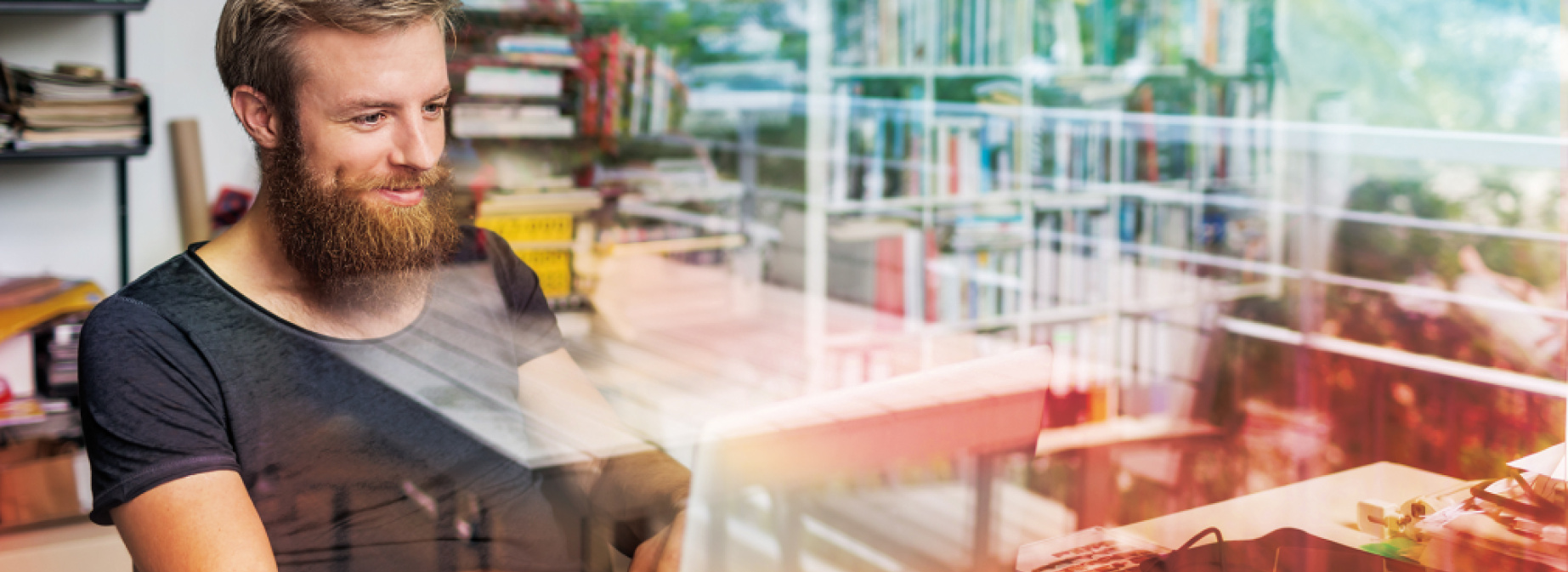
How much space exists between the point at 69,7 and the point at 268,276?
1.06m

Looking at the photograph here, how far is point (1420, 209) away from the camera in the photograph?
11.1 feet

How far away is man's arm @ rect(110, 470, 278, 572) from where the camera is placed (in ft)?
2.64

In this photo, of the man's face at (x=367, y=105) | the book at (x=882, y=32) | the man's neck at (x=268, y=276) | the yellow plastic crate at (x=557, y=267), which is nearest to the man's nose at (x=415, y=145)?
the man's face at (x=367, y=105)

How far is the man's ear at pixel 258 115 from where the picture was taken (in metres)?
0.85

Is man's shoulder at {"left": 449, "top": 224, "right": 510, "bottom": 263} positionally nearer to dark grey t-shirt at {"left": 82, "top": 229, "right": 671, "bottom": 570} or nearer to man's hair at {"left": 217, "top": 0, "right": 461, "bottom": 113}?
dark grey t-shirt at {"left": 82, "top": 229, "right": 671, "bottom": 570}

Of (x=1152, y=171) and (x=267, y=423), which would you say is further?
(x=1152, y=171)

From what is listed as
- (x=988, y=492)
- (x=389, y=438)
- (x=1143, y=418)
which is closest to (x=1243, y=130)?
(x=1143, y=418)

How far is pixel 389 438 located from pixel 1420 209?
3403mm

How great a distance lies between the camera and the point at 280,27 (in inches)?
32.9

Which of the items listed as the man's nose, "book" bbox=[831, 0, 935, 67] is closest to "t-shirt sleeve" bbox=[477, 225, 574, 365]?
the man's nose

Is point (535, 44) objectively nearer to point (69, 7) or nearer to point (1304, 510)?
point (69, 7)

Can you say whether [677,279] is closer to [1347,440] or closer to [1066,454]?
[1066,454]

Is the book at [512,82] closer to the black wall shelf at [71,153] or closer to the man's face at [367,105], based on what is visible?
the black wall shelf at [71,153]

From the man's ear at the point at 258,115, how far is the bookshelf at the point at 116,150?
1016 mm
